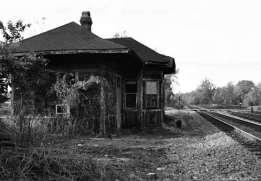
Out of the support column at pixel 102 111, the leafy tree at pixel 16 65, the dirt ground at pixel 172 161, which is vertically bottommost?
the dirt ground at pixel 172 161

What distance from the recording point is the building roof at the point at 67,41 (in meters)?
14.3

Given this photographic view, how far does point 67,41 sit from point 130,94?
15.5ft

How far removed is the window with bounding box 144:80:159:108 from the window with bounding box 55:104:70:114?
16.3 ft

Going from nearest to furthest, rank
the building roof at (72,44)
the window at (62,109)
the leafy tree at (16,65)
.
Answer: the leafy tree at (16,65)
the building roof at (72,44)
the window at (62,109)

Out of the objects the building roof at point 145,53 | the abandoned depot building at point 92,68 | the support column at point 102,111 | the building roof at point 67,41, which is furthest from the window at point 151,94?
the support column at point 102,111

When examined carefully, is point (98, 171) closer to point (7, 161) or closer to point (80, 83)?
point (7, 161)

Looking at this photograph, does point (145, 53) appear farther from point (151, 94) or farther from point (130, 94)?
point (130, 94)

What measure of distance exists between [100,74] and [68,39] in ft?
7.34

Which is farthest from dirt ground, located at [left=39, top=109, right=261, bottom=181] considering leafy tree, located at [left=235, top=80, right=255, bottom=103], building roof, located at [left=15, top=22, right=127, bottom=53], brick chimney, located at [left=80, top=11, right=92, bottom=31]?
leafy tree, located at [left=235, top=80, right=255, bottom=103]

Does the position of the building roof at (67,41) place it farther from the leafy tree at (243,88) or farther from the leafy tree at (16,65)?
the leafy tree at (243,88)

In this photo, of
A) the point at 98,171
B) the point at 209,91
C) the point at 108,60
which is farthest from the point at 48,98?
the point at 209,91

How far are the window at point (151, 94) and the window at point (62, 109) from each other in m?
4.98

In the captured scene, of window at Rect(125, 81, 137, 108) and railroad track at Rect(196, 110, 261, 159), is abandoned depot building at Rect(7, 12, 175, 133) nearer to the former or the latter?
window at Rect(125, 81, 137, 108)

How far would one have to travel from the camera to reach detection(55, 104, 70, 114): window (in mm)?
14734
